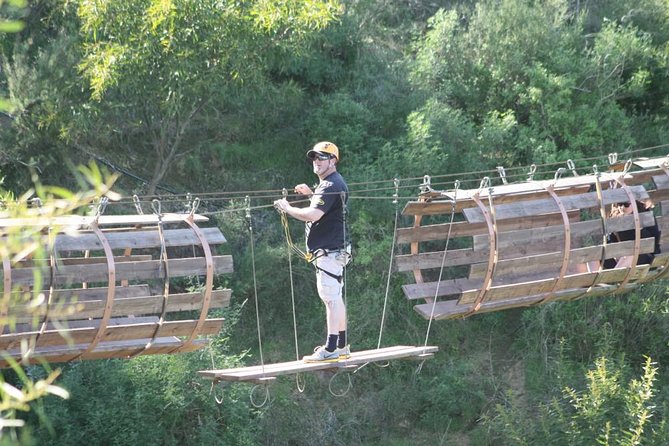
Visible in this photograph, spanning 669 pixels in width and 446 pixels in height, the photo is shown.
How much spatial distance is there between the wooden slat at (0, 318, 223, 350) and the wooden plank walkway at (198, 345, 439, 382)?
0.37 meters

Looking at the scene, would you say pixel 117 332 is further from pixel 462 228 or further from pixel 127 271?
pixel 462 228

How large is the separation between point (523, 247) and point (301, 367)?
2.46m

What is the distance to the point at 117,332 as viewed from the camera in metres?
9.07

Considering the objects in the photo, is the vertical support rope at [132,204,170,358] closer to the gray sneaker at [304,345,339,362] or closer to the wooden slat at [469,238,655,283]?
the gray sneaker at [304,345,339,362]

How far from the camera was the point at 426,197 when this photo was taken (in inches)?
394

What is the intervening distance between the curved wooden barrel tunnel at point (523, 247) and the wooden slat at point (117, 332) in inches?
69.5

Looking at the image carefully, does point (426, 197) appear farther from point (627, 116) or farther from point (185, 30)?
point (627, 116)

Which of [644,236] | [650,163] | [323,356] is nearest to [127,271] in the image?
[323,356]

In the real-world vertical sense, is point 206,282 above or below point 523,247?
above

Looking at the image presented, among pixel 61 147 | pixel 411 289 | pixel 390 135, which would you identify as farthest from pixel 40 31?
pixel 411 289

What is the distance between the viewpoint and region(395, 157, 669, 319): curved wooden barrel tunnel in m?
9.94

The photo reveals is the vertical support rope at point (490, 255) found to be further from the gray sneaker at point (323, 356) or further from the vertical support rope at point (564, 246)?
the gray sneaker at point (323, 356)

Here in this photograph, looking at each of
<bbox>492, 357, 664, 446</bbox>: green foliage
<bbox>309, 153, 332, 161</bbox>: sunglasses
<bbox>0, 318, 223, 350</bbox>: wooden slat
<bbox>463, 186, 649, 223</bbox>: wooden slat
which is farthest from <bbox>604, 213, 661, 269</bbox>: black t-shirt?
<bbox>0, 318, 223, 350</bbox>: wooden slat

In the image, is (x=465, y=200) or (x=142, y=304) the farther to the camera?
(x=465, y=200)
